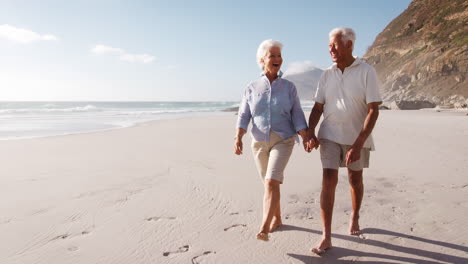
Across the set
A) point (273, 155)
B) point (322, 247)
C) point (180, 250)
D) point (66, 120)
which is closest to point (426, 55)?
point (66, 120)

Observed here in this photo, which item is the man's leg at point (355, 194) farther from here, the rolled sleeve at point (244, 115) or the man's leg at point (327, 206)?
the rolled sleeve at point (244, 115)

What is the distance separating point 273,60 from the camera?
126 inches

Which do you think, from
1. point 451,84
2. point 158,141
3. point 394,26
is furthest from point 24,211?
point 394,26

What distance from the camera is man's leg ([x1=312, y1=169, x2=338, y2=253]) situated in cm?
298

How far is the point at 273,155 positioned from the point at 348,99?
850 millimetres

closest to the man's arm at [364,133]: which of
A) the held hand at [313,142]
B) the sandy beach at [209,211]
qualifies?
the held hand at [313,142]

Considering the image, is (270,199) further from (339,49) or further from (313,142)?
(339,49)

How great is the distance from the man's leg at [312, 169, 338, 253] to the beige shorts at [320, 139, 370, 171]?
0.07m

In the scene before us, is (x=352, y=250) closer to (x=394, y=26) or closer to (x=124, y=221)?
(x=124, y=221)

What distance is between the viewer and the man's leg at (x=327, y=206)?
2.98m

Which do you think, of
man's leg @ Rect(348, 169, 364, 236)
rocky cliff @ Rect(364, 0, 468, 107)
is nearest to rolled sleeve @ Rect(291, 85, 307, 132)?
man's leg @ Rect(348, 169, 364, 236)

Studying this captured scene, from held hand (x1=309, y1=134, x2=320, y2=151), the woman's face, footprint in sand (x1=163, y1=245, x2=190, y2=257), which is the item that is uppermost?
the woman's face

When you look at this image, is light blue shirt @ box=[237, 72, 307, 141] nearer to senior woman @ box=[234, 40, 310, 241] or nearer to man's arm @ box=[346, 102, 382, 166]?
senior woman @ box=[234, 40, 310, 241]

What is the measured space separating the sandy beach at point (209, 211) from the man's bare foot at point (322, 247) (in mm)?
59
